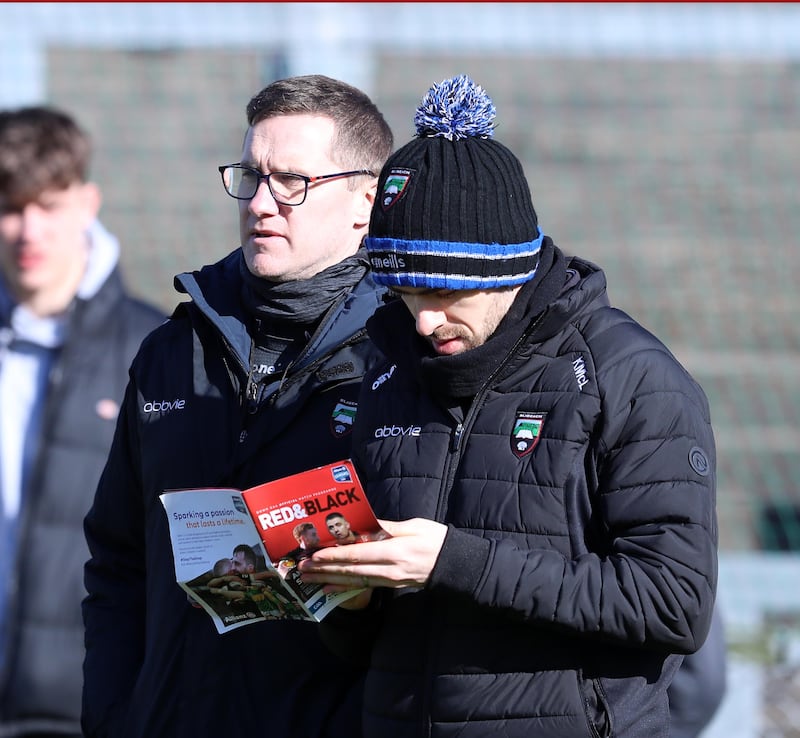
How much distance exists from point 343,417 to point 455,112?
2.12 feet

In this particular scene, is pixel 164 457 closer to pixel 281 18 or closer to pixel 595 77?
pixel 281 18

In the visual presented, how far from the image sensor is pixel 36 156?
3984 mm

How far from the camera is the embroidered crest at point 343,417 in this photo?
257cm

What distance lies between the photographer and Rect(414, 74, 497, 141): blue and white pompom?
2219 millimetres

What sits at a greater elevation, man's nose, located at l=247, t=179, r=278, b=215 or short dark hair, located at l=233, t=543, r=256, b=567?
man's nose, located at l=247, t=179, r=278, b=215

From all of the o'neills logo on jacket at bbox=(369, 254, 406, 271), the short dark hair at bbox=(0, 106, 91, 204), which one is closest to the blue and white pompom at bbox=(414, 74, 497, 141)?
the o'neills logo on jacket at bbox=(369, 254, 406, 271)

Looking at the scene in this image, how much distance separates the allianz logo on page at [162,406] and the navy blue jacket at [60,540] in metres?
1.04

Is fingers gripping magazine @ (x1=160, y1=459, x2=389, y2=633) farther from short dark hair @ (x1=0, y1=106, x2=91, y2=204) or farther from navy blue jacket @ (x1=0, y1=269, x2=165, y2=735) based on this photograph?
short dark hair @ (x1=0, y1=106, x2=91, y2=204)

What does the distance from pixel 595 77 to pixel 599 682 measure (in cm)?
399

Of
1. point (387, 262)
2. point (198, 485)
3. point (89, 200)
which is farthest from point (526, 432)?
point (89, 200)

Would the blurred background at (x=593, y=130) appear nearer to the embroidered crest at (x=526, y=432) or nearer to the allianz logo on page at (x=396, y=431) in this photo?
the allianz logo on page at (x=396, y=431)

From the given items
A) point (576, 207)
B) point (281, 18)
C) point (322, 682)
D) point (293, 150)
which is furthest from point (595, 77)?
point (322, 682)

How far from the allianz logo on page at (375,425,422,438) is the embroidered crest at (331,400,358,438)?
29 centimetres

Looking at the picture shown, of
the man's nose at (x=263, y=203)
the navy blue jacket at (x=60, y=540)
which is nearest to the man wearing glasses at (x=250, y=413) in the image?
the man's nose at (x=263, y=203)
